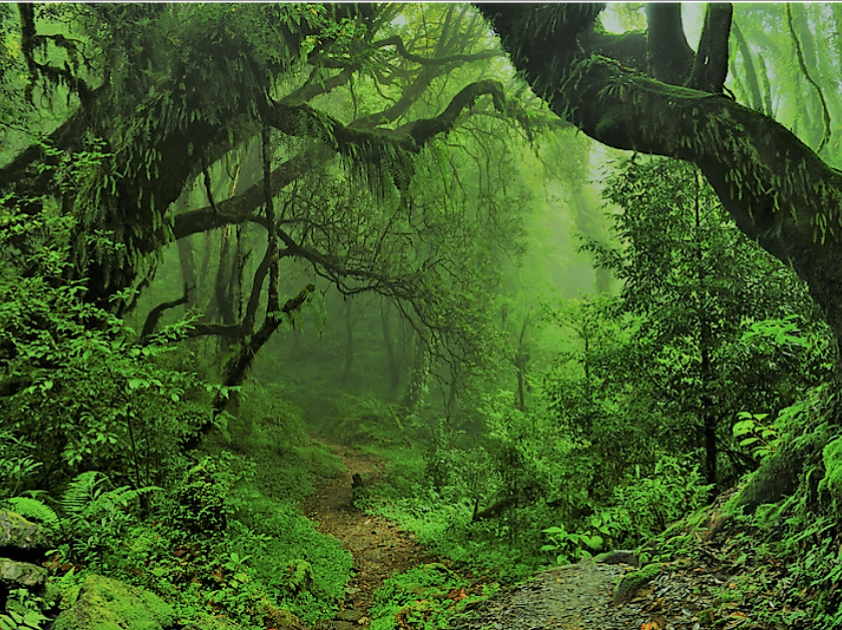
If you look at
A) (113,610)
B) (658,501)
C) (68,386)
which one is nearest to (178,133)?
(68,386)

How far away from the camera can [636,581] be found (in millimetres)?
4109

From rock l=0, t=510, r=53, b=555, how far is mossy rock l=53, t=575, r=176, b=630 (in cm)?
54

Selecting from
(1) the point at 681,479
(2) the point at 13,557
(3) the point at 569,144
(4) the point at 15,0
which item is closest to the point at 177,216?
(4) the point at 15,0

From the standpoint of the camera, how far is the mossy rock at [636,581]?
13.3 feet

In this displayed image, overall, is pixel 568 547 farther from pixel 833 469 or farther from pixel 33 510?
pixel 33 510

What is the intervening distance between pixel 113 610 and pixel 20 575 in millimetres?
Answer: 550

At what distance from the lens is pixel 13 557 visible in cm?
338

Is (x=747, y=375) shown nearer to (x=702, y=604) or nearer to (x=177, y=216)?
(x=702, y=604)

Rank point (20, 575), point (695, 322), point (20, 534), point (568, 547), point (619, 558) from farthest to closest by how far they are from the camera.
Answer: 1. point (568, 547)
2. point (695, 322)
3. point (619, 558)
4. point (20, 534)
5. point (20, 575)

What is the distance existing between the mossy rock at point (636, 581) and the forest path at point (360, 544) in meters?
2.57

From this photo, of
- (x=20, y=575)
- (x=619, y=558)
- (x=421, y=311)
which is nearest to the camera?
(x=20, y=575)

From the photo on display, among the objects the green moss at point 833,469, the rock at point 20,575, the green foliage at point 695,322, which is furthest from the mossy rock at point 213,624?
the green foliage at point 695,322

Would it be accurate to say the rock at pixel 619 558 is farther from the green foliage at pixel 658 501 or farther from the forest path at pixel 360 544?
the forest path at pixel 360 544

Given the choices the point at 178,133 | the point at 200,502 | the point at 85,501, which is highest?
the point at 178,133
